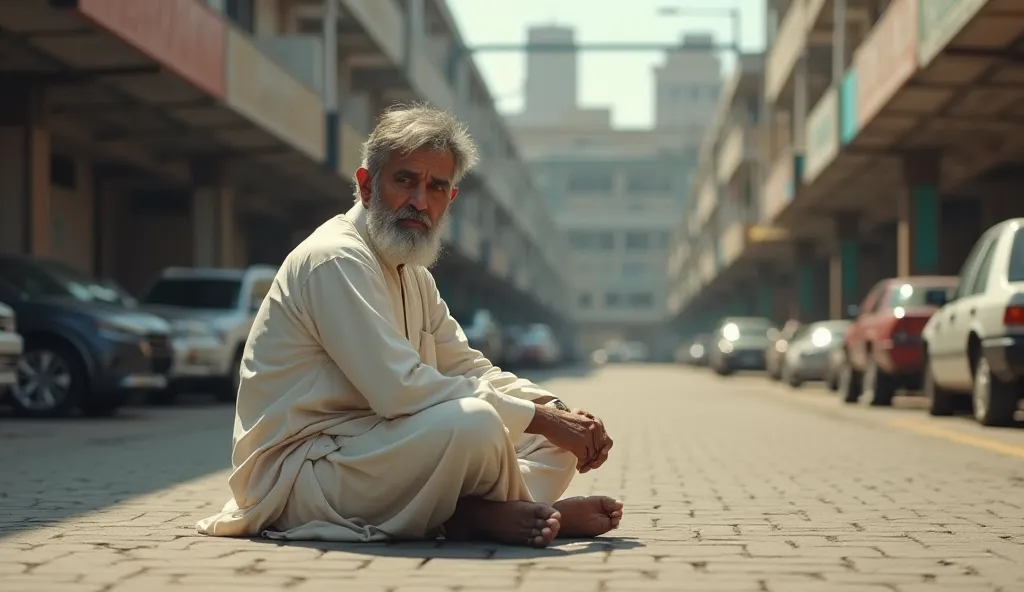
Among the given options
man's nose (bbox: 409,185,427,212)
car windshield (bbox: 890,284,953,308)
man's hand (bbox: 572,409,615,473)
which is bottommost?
man's hand (bbox: 572,409,615,473)

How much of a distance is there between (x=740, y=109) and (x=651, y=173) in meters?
79.5

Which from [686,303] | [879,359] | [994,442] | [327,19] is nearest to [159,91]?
[327,19]

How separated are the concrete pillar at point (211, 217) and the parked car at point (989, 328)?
16.9 meters

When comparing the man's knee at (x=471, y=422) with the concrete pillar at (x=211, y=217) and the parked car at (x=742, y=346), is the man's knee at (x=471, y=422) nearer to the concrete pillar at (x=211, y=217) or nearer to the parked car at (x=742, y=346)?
the concrete pillar at (x=211, y=217)

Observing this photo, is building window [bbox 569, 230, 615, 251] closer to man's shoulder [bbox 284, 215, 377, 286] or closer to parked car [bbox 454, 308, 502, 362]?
parked car [bbox 454, 308, 502, 362]

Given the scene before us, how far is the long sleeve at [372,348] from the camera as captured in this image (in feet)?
18.5

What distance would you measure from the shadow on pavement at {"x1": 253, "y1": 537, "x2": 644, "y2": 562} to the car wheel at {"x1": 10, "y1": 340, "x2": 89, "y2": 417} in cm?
1173

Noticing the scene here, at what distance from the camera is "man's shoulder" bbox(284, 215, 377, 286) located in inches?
227

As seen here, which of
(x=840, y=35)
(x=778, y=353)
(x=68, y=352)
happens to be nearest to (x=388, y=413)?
(x=68, y=352)

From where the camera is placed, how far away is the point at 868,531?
680cm

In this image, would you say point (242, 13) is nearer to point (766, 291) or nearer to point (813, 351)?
point (813, 351)

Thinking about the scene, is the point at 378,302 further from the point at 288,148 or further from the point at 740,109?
the point at 740,109

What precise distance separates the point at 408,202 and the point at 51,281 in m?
12.8

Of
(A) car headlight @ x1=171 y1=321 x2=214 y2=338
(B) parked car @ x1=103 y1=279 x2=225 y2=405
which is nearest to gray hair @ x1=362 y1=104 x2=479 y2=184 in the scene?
(B) parked car @ x1=103 y1=279 x2=225 y2=405
